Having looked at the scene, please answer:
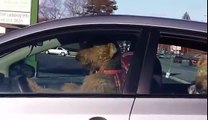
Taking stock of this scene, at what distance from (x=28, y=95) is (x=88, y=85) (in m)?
0.40

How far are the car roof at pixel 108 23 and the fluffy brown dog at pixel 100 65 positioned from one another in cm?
18

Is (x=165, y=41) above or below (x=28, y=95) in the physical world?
above

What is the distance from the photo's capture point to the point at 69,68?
3543mm

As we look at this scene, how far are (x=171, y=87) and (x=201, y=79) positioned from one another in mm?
206

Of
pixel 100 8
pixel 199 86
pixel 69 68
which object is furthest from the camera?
pixel 100 8

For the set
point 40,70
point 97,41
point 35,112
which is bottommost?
point 35,112

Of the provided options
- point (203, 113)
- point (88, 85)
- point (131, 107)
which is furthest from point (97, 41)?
point (203, 113)

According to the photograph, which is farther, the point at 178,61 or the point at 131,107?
the point at 178,61

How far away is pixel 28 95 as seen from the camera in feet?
11.0

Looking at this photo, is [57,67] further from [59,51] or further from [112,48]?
[112,48]

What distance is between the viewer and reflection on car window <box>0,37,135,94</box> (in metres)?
3.45

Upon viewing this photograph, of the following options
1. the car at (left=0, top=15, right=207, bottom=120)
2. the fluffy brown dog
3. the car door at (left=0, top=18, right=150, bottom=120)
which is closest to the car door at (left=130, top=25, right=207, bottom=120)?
the car at (left=0, top=15, right=207, bottom=120)

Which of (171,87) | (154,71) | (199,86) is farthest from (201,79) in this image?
(154,71)

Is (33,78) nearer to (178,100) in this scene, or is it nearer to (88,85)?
(88,85)
